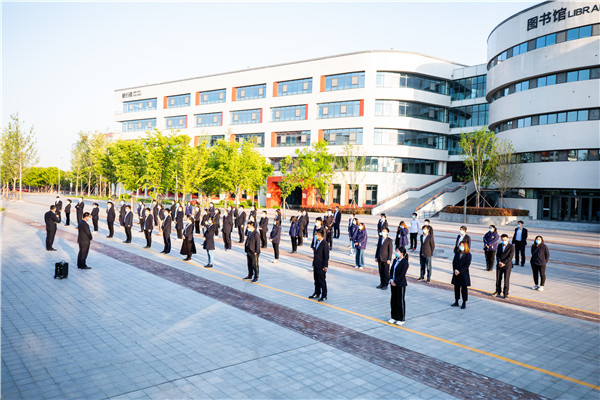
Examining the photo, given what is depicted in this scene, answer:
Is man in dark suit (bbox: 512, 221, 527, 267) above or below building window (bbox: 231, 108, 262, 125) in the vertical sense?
below

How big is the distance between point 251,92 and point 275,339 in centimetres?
5766

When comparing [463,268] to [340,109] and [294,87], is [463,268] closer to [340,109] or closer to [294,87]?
[340,109]

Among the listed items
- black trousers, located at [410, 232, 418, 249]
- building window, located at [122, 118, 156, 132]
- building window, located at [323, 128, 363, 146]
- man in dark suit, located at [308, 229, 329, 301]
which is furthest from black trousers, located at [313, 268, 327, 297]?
building window, located at [122, 118, 156, 132]

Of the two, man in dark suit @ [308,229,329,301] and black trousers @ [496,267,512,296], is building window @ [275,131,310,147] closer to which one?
black trousers @ [496,267,512,296]

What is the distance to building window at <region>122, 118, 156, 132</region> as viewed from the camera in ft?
248

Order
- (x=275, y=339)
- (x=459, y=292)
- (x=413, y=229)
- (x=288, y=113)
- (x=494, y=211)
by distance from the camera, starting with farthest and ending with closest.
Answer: (x=288, y=113) < (x=494, y=211) < (x=413, y=229) < (x=459, y=292) < (x=275, y=339)

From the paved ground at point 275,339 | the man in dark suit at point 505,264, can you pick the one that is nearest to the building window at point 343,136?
the paved ground at point 275,339

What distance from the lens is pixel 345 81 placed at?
5400 centimetres

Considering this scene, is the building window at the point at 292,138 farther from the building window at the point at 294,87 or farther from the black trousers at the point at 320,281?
the black trousers at the point at 320,281

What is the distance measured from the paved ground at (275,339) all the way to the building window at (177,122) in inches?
2304

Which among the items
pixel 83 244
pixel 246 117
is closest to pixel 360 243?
pixel 83 244

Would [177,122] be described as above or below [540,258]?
above

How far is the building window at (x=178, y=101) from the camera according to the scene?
70.1m

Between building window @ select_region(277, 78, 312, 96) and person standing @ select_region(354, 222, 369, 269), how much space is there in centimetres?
4366
